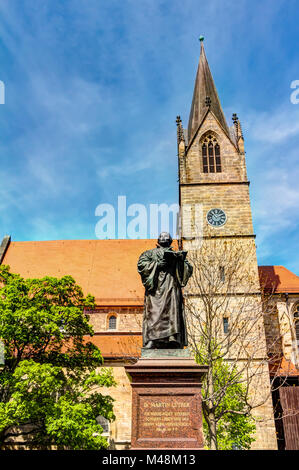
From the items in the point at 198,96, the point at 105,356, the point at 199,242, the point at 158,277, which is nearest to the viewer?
the point at 158,277

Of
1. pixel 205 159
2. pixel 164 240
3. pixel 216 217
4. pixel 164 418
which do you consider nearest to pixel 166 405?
pixel 164 418

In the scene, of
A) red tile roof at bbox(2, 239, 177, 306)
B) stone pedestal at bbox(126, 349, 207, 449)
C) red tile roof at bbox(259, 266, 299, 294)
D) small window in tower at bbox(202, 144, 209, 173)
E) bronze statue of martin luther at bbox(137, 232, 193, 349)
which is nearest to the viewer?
stone pedestal at bbox(126, 349, 207, 449)

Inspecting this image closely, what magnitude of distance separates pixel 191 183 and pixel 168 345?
1703 centimetres

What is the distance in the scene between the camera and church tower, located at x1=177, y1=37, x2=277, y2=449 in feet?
67.3

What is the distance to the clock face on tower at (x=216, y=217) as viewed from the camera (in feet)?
70.4

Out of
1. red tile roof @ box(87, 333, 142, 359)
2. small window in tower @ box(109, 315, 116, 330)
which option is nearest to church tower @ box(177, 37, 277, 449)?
red tile roof @ box(87, 333, 142, 359)

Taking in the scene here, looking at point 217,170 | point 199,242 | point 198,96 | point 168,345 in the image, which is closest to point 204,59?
point 198,96

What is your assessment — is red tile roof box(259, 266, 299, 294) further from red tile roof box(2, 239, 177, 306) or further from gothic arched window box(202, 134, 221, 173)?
gothic arched window box(202, 134, 221, 173)

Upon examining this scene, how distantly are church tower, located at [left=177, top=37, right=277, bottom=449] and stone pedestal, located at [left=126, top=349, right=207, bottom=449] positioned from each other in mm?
13369

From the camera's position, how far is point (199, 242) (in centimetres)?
2080

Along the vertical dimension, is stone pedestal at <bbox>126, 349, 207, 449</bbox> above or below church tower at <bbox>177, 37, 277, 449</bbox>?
below

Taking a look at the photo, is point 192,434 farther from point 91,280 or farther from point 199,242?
point 91,280

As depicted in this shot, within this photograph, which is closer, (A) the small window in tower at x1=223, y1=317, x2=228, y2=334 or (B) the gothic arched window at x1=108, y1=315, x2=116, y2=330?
(A) the small window in tower at x1=223, y1=317, x2=228, y2=334

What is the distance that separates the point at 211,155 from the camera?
2369 centimetres
